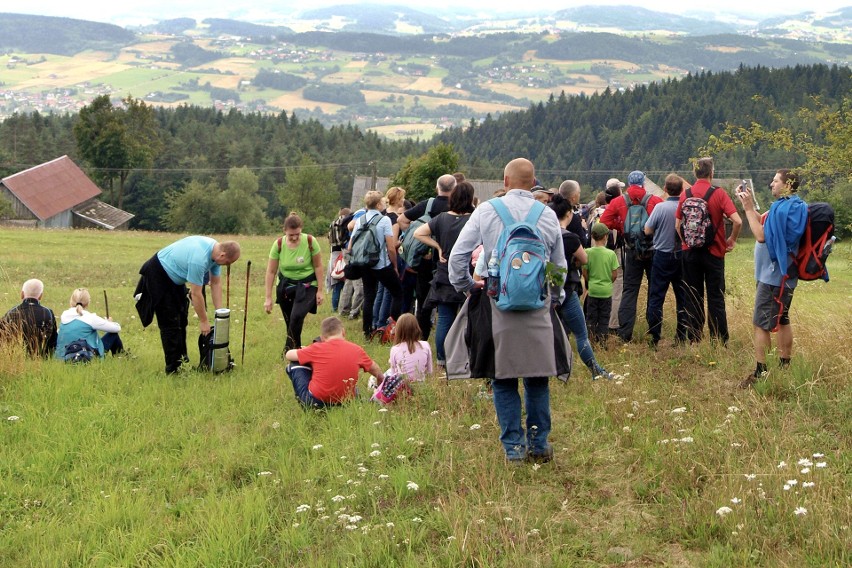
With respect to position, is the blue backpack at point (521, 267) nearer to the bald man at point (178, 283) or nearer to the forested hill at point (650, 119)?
the bald man at point (178, 283)

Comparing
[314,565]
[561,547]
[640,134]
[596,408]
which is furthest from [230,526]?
[640,134]

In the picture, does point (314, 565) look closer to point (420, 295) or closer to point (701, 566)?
point (701, 566)

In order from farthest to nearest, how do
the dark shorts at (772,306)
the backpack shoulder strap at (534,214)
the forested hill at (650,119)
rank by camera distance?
the forested hill at (650,119) → the dark shorts at (772,306) → the backpack shoulder strap at (534,214)

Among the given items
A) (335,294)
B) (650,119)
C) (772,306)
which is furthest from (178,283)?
(650,119)

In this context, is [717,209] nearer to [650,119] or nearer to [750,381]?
[750,381]

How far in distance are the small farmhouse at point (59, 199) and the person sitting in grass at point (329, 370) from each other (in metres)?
84.2

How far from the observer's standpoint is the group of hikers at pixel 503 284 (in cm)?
579

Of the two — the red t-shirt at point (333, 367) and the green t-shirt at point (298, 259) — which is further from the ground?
the green t-shirt at point (298, 259)

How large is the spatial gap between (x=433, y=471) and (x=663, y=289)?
5.03 meters

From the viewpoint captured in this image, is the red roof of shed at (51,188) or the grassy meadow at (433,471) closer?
the grassy meadow at (433,471)

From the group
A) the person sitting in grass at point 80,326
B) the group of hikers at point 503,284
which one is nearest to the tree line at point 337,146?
the group of hikers at point 503,284

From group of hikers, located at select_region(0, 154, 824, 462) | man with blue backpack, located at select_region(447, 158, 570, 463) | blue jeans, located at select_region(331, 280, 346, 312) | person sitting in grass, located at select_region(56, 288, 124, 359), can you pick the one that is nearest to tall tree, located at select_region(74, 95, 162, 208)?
blue jeans, located at select_region(331, 280, 346, 312)

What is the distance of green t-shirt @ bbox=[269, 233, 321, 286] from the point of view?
33.4 ft

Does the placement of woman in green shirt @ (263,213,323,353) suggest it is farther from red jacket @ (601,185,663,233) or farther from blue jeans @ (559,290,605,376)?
red jacket @ (601,185,663,233)
